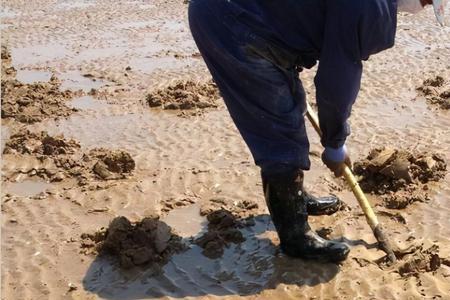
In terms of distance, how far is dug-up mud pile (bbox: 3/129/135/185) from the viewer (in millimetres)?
4801

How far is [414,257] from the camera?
3375 millimetres

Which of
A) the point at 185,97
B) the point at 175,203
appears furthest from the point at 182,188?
the point at 185,97

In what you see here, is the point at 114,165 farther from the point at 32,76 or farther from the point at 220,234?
the point at 32,76

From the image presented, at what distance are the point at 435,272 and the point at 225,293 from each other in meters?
1.07

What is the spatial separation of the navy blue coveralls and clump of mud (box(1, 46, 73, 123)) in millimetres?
3488

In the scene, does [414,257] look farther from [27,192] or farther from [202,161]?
[27,192]

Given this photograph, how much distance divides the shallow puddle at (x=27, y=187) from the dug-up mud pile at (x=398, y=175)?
7.30 feet

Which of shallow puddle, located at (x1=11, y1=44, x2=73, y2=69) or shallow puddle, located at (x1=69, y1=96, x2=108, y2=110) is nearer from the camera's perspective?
shallow puddle, located at (x1=69, y1=96, x2=108, y2=110)

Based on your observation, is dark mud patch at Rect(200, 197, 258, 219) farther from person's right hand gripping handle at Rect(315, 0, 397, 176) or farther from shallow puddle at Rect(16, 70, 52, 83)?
shallow puddle at Rect(16, 70, 52, 83)

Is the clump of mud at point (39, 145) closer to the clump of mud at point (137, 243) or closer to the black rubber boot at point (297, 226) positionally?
the clump of mud at point (137, 243)

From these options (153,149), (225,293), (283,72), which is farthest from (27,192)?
(283,72)

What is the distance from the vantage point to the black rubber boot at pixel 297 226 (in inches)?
133

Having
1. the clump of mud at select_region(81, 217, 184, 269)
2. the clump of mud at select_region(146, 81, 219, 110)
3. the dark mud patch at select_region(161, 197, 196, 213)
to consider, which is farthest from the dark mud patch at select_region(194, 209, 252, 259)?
the clump of mud at select_region(146, 81, 219, 110)

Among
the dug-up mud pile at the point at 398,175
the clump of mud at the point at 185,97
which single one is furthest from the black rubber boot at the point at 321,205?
the clump of mud at the point at 185,97
